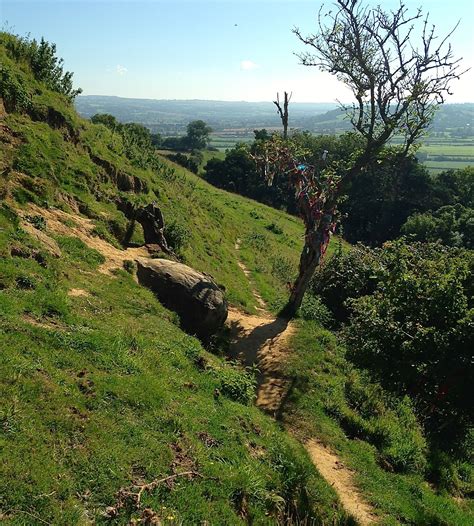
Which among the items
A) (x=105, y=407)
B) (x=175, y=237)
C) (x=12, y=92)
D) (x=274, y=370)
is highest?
(x=12, y=92)

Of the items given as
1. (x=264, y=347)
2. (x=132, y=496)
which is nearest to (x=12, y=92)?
(x=264, y=347)

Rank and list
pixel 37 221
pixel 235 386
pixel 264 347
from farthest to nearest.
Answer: pixel 264 347, pixel 37 221, pixel 235 386

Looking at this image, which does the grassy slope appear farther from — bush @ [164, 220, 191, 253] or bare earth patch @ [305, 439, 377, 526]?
bush @ [164, 220, 191, 253]

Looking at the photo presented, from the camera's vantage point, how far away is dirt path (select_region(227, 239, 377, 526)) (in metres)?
10.3

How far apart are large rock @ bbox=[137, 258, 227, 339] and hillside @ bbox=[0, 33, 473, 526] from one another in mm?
647

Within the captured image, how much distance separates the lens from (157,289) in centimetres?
1549

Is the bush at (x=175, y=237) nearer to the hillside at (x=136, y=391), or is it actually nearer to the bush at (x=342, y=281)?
the hillside at (x=136, y=391)

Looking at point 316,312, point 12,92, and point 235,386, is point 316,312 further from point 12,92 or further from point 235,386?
point 12,92

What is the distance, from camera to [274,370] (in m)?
15.3

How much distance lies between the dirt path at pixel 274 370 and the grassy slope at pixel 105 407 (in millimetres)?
702

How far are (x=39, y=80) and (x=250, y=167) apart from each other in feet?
192

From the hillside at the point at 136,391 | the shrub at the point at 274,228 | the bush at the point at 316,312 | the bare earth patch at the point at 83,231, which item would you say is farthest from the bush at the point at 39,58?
the shrub at the point at 274,228

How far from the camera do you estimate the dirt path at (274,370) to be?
33.8 ft

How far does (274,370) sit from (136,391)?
279 inches
